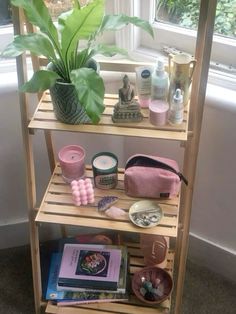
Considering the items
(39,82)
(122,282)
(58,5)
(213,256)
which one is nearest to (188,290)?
(213,256)

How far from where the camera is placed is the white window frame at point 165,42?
148 cm

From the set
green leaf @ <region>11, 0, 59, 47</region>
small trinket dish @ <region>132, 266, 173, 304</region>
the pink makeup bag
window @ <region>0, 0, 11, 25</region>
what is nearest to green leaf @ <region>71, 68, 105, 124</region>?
green leaf @ <region>11, 0, 59, 47</region>

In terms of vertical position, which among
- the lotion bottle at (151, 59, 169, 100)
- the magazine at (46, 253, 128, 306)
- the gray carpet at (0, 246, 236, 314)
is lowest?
the gray carpet at (0, 246, 236, 314)

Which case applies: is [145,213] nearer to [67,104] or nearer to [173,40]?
[67,104]

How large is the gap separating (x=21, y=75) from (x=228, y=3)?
2.31 ft

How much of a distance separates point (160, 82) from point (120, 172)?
42cm

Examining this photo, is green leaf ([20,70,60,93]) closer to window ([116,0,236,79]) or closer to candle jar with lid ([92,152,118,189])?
candle jar with lid ([92,152,118,189])

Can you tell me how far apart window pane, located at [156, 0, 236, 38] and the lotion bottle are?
38 centimetres

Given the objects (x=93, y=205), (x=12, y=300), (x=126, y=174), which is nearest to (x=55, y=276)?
(x=12, y=300)

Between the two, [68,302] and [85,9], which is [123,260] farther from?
[85,9]

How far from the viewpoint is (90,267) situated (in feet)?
5.11

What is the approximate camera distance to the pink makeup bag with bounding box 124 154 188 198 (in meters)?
1.37

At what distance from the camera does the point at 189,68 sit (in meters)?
1.20

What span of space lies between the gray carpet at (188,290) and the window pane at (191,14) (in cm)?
91
